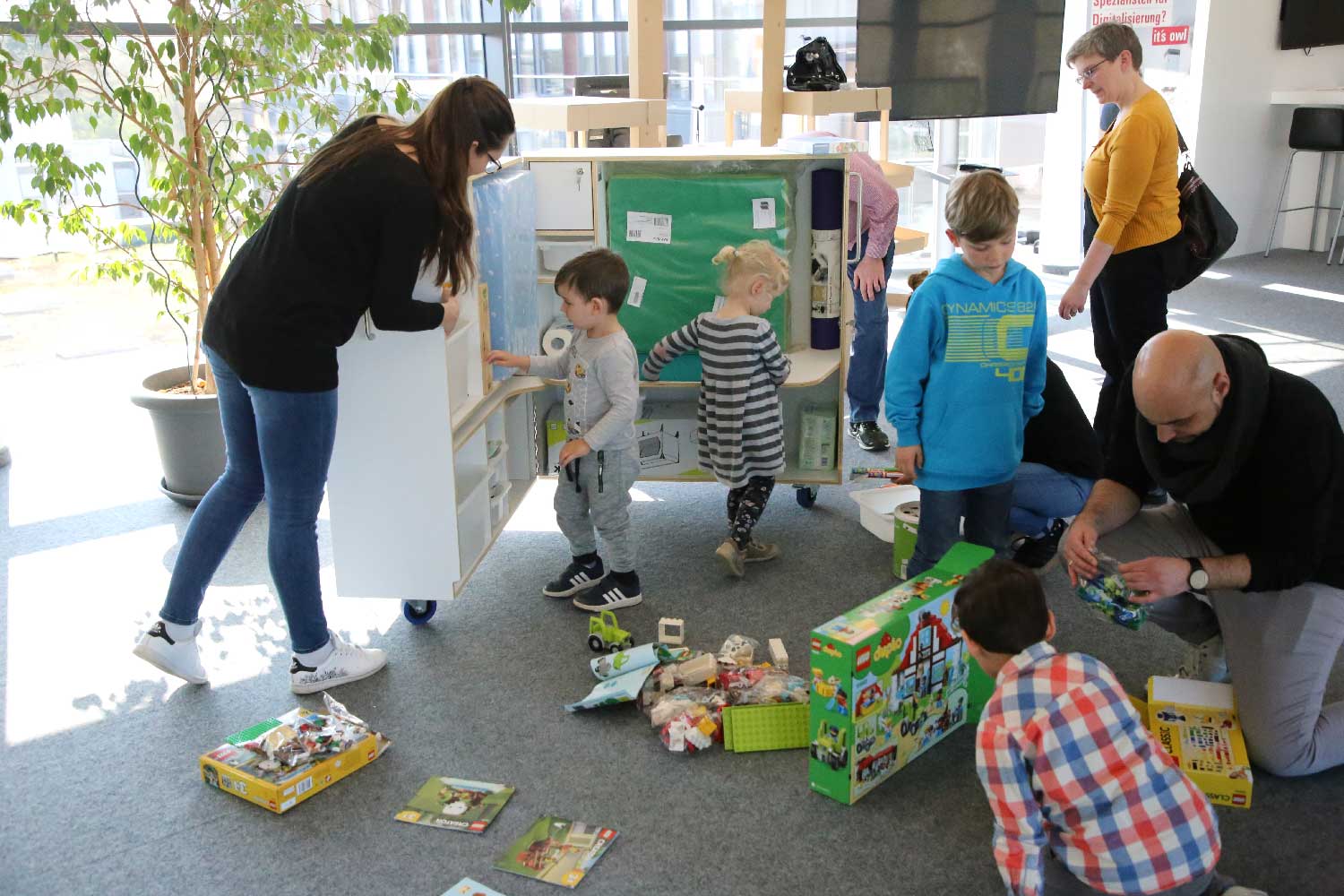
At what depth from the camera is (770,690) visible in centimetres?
264

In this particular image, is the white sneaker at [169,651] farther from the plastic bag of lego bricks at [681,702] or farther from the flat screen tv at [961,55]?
the flat screen tv at [961,55]

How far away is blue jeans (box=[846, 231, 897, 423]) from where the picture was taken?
14.3ft

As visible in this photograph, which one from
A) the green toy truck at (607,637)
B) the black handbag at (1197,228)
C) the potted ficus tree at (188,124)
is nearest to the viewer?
the green toy truck at (607,637)

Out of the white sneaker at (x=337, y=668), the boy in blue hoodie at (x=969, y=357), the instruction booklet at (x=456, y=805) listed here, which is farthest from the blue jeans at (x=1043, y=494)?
the white sneaker at (x=337, y=668)

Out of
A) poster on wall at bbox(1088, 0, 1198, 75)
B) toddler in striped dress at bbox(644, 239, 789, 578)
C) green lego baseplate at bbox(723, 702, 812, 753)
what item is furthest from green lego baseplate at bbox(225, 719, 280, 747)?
poster on wall at bbox(1088, 0, 1198, 75)

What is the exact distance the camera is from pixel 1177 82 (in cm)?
767

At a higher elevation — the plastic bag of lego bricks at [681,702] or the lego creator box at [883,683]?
the lego creator box at [883,683]

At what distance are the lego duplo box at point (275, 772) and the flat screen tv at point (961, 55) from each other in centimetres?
452

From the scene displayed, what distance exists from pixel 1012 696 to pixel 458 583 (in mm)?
1548

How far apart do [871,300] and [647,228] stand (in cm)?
111

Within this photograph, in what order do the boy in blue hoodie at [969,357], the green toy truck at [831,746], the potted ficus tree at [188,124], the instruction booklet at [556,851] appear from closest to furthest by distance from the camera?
the instruction booklet at [556,851] < the green toy truck at [831,746] < the boy in blue hoodie at [969,357] < the potted ficus tree at [188,124]

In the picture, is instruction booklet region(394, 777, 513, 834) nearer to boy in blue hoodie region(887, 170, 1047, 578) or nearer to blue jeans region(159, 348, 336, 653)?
blue jeans region(159, 348, 336, 653)

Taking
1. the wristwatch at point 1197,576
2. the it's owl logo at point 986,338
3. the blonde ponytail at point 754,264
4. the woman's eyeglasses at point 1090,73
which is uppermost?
the woman's eyeglasses at point 1090,73

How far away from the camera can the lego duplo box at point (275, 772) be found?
2.36 meters
